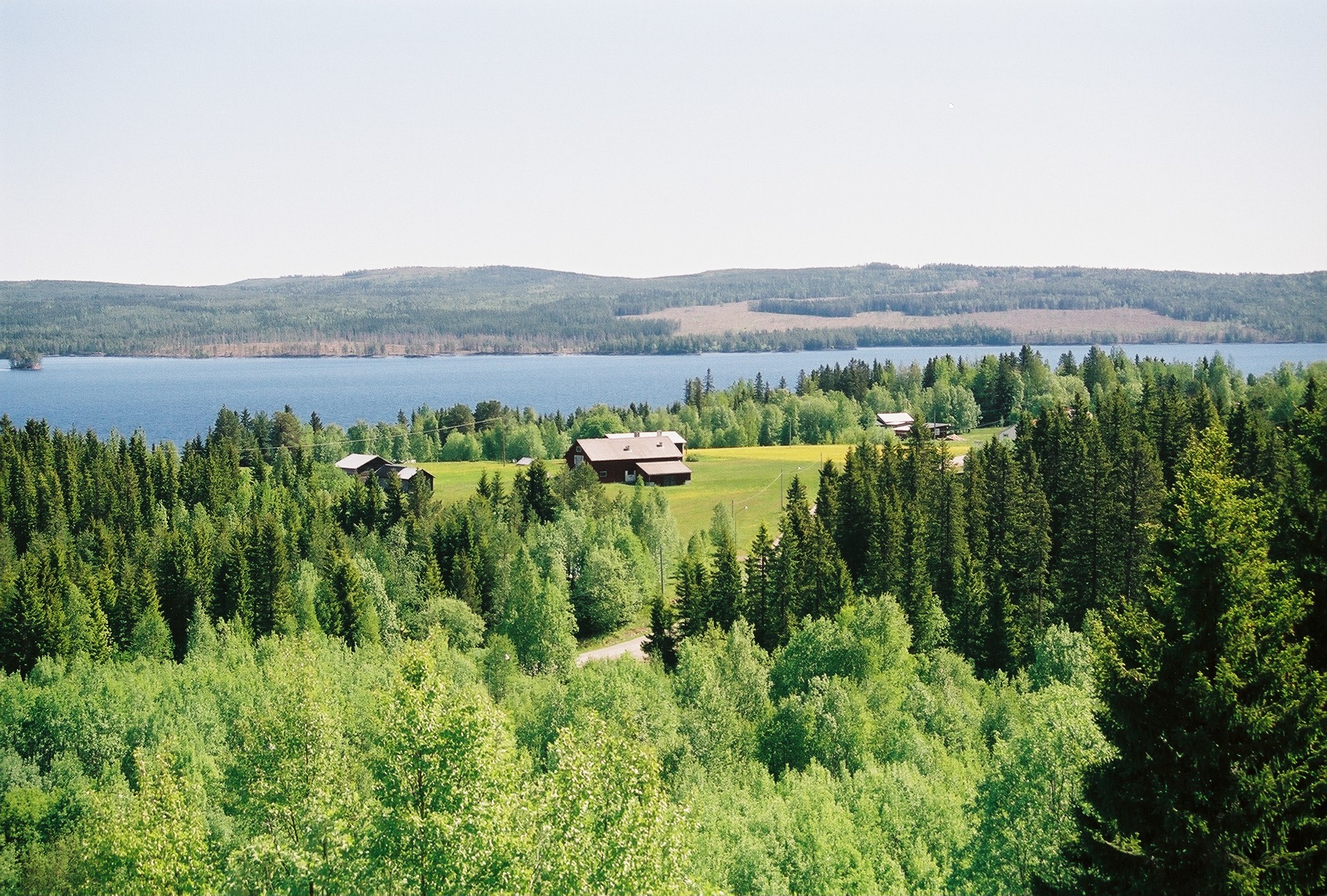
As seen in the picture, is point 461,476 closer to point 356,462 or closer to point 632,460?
point 356,462

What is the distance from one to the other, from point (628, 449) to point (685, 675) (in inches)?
2292

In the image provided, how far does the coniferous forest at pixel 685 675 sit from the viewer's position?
1372 centimetres

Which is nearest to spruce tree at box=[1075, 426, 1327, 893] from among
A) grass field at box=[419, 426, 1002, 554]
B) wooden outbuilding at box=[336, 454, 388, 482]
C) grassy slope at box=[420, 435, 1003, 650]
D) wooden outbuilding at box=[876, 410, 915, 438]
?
grassy slope at box=[420, 435, 1003, 650]

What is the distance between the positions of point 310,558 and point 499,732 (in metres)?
54.0

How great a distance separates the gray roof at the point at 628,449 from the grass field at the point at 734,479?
3323 millimetres

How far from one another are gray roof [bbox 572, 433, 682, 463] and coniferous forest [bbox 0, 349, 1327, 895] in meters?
6.94

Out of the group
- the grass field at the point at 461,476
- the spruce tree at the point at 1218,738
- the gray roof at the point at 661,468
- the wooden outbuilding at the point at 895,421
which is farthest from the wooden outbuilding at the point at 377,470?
the spruce tree at the point at 1218,738

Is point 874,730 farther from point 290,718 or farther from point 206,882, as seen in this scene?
point 206,882

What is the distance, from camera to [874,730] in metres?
38.3

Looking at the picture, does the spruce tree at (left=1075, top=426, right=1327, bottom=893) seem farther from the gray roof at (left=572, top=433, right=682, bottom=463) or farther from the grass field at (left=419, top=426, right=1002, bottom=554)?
the gray roof at (left=572, top=433, right=682, bottom=463)

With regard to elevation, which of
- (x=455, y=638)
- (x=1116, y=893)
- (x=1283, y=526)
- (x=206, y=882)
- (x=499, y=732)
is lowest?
(x=455, y=638)

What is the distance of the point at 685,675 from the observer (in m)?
42.4

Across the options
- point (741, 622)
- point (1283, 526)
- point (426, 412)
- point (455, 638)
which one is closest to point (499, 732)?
point (1283, 526)

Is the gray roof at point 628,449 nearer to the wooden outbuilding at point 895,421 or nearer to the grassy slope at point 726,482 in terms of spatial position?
the grassy slope at point 726,482
